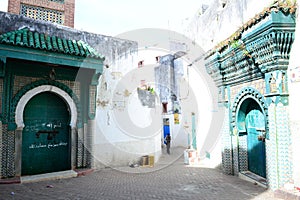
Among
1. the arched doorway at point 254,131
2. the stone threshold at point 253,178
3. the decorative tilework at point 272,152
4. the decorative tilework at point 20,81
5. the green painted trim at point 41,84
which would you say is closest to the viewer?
the decorative tilework at point 272,152

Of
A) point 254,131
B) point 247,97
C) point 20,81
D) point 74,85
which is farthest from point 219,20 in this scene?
point 20,81

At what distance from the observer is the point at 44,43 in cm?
708

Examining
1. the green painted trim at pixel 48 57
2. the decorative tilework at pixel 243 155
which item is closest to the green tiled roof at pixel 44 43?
the green painted trim at pixel 48 57

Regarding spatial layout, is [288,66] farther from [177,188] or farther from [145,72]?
[145,72]

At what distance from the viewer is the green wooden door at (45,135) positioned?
7488 millimetres

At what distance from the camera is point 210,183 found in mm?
6617

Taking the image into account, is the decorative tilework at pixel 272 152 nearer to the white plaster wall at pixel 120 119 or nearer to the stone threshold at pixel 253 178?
the stone threshold at pixel 253 178

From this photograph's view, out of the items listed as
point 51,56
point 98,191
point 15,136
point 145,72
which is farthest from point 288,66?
point 145,72

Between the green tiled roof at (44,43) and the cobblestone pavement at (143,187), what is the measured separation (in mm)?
4006

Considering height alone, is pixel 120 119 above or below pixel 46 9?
below

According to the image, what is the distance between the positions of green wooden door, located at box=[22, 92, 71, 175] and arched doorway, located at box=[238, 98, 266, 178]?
6027mm

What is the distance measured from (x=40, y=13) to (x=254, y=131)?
10.0 m

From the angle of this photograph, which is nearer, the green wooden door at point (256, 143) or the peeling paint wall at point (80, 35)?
the green wooden door at point (256, 143)

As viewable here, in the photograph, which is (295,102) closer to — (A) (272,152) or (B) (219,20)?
(A) (272,152)
